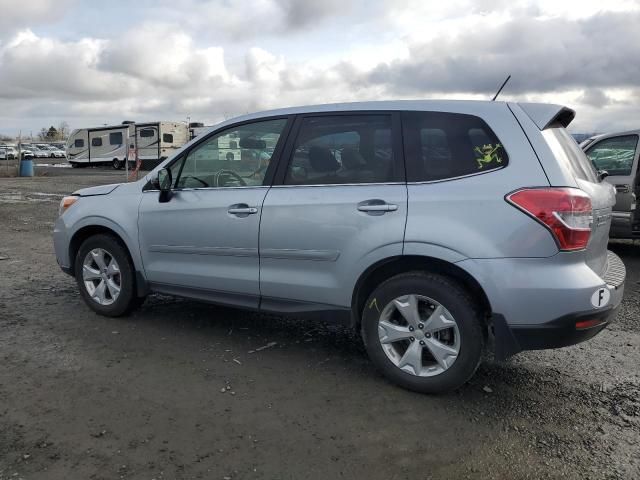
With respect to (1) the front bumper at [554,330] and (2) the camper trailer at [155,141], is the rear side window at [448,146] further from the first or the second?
(2) the camper trailer at [155,141]

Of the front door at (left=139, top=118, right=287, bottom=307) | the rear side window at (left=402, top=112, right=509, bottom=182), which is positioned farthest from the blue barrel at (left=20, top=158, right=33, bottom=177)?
the rear side window at (left=402, top=112, right=509, bottom=182)

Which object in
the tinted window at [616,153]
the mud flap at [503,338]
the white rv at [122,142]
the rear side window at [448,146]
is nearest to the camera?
the mud flap at [503,338]

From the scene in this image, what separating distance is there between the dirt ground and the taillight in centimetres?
105

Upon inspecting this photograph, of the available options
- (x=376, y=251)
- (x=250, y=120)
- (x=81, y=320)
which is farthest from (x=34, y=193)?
(x=376, y=251)

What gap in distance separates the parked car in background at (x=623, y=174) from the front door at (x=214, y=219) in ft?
16.7

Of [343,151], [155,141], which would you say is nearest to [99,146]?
[155,141]

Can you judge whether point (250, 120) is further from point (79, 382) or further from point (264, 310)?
→ point (79, 382)

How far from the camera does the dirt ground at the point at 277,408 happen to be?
2.76m

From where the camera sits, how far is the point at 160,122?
33.0 m

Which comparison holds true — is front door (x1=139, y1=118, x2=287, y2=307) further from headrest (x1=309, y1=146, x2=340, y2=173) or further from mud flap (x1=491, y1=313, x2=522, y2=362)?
mud flap (x1=491, y1=313, x2=522, y2=362)

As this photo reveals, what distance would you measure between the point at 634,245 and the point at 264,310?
698 centimetres

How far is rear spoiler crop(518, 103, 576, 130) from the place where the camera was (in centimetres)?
338

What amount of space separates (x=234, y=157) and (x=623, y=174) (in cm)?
577

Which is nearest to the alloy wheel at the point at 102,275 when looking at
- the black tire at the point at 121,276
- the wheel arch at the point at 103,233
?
the black tire at the point at 121,276
